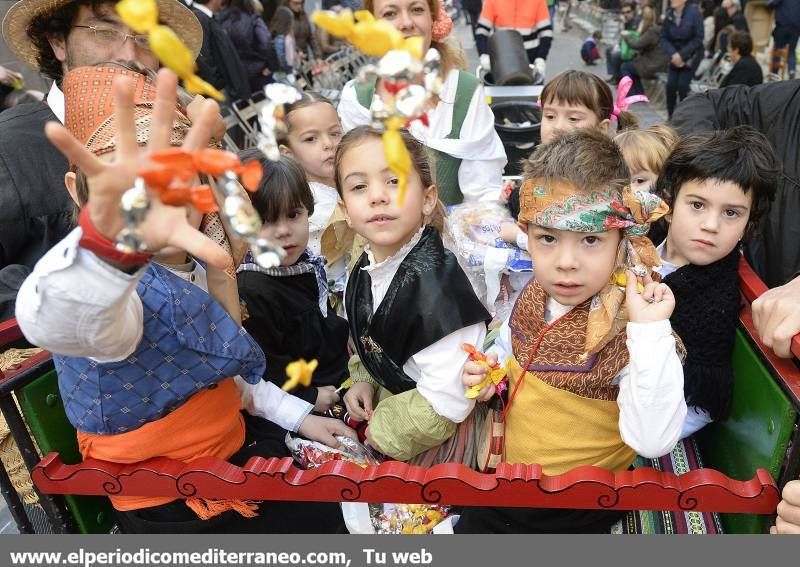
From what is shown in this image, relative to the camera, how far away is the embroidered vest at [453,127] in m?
2.68

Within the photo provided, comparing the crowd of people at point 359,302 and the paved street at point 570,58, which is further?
the paved street at point 570,58

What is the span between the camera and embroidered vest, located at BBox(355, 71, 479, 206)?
8.78 ft

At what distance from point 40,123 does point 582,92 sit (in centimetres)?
201

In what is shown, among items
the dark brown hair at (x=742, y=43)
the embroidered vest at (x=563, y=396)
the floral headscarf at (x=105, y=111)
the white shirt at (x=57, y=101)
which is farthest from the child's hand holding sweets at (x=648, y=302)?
the dark brown hair at (x=742, y=43)

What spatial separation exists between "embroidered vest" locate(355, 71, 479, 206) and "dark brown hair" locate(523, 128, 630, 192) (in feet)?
3.90

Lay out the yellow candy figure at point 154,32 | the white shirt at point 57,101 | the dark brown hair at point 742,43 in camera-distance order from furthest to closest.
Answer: the dark brown hair at point 742,43
the white shirt at point 57,101
the yellow candy figure at point 154,32

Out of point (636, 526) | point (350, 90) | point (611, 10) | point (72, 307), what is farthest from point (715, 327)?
point (611, 10)

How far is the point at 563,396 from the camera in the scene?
1468 millimetres

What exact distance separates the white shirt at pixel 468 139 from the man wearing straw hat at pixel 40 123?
90 cm

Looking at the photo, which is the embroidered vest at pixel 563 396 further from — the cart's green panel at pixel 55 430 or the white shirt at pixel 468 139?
the white shirt at pixel 468 139

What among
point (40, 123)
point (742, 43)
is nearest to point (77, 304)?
point (40, 123)

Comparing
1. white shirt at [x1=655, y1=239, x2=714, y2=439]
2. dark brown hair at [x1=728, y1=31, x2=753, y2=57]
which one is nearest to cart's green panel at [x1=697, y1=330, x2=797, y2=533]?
white shirt at [x1=655, y1=239, x2=714, y2=439]
